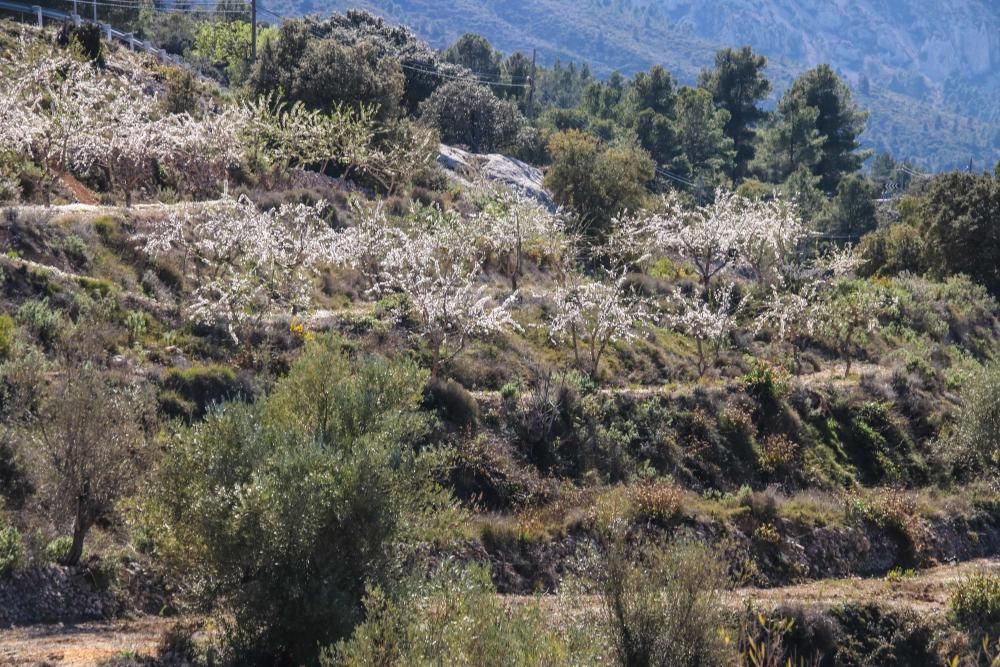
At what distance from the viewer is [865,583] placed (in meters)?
24.1

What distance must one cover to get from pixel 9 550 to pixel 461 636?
365 inches

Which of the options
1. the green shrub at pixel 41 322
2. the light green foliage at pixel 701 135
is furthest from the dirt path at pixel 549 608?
the light green foliage at pixel 701 135

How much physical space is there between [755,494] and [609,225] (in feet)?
69.8

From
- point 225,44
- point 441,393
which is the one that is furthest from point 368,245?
point 225,44

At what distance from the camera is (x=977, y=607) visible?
20.2 metres

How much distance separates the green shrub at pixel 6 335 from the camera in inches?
888

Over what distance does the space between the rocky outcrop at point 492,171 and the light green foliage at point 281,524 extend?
37.2 meters

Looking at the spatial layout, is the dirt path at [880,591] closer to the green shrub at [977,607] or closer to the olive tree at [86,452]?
the green shrub at [977,607]

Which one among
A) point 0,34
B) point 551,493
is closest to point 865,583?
point 551,493

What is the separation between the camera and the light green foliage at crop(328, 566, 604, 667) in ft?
Result: 37.0

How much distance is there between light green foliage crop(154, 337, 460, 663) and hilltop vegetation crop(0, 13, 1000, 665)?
6 centimetres

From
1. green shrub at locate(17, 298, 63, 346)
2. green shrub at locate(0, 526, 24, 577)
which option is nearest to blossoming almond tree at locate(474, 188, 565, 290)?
green shrub at locate(17, 298, 63, 346)

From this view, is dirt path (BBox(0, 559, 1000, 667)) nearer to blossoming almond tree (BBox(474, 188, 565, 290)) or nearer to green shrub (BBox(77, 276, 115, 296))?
green shrub (BBox(77, 276, 115, 296))

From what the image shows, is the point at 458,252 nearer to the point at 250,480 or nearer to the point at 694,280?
the point at 694,280
